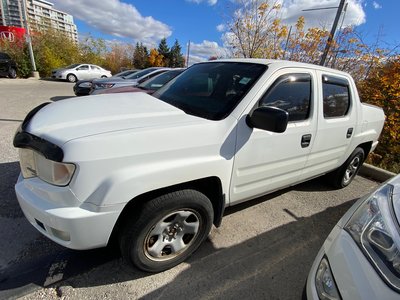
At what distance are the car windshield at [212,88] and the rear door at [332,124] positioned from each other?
0.98 m

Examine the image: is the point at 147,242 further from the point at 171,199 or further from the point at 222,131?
the point at 222,131

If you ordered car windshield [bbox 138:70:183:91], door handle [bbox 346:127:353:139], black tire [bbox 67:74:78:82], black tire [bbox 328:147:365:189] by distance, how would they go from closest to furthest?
door handle [bbox 346:127:353:139], black tire [bbox 328:147:365:189], car windshield [bbox 138:70:183:91], black tire [bbox 67:74:78:82]

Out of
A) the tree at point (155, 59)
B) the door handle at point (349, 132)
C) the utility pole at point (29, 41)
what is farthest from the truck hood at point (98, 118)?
the tree at point (155, 59)

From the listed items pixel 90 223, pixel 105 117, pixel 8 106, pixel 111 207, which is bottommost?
pixel 8 106

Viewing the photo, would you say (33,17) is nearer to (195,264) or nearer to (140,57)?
(140,57)

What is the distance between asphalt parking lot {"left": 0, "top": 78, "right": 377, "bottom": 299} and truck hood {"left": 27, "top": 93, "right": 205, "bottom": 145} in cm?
122

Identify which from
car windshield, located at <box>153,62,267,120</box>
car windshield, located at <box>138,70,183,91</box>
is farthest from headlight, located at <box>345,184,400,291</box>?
car windshield, located at <box>138,70,183,91</box>

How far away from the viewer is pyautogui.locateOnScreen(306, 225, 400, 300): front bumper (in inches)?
40.5

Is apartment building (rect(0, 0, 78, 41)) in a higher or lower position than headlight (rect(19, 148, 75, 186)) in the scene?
higher

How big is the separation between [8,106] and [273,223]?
849 centimetres

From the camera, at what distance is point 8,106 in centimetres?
761

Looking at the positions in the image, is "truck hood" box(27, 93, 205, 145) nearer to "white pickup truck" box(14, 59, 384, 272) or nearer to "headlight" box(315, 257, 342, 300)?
"white pickup truck" box(14, 59, 384, 272)

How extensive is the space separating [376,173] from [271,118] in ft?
13.6

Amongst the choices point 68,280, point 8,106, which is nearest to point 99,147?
point 68,280
